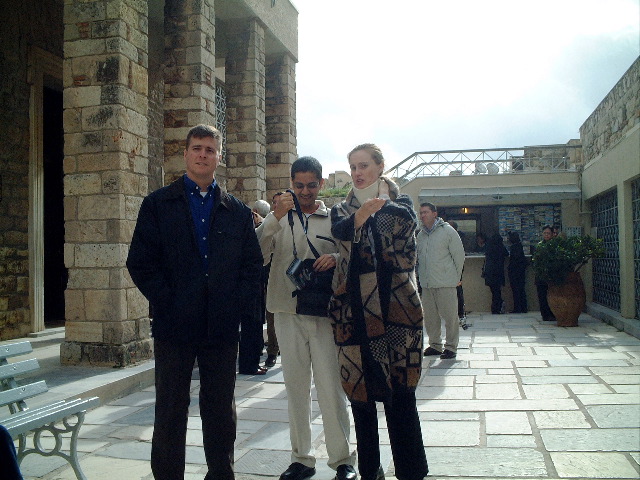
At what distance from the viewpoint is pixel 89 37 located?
6230 millimetres

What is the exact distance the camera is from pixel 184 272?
9.11ft

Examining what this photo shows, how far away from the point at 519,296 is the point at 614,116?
3.91 m

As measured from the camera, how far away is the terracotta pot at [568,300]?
9680 millimetres

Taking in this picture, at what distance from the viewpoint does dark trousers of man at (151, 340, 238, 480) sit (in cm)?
275

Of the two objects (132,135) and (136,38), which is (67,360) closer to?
(132,135)

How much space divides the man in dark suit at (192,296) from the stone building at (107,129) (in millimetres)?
3421

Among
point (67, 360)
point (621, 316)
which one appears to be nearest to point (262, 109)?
point (67, 360)

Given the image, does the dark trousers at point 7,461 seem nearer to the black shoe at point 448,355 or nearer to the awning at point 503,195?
the black shoe at point 448,355

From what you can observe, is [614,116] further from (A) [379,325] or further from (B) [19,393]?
(B) [19,393]

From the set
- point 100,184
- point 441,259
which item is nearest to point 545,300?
point 441,259

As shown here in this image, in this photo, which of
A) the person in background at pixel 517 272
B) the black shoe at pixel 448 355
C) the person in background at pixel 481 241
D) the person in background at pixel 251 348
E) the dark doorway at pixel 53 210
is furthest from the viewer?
the person in background at pixel 481 241

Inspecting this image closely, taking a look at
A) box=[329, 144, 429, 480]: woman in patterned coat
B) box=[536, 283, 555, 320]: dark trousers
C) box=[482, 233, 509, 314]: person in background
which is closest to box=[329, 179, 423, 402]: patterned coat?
box=[329, 144, 429, 480]: woman in patterned coat

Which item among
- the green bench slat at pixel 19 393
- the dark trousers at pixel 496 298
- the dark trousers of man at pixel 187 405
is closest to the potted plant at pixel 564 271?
the dark trousers at pixel 496 298

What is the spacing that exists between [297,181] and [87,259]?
3.67 metres
